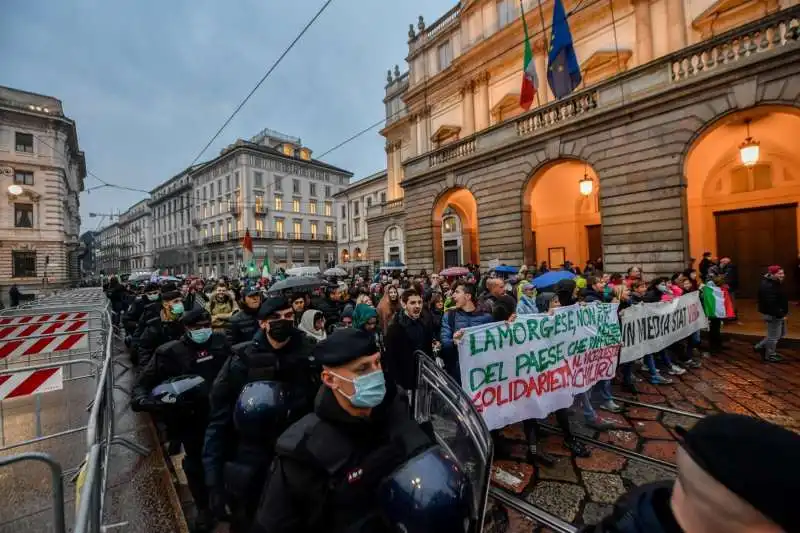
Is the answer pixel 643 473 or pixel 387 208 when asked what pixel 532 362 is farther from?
pixel 387 208

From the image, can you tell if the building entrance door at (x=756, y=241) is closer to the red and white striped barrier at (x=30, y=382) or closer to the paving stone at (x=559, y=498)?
the paving stone at (x=559, y=498)

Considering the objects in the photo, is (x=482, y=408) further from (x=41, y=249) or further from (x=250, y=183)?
(x=250, y=183)

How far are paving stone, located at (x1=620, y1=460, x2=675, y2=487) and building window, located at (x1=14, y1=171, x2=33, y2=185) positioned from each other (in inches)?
1652

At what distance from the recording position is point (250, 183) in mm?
47219

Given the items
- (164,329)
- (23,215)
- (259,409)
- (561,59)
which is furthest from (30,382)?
(23,215)

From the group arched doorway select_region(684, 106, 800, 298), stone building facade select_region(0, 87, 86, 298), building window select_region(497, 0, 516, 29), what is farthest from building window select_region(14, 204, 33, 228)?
arched doorway select_region(684, 106, 800, 298)

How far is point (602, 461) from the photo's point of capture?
142 inches

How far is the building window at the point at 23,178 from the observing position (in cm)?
2805

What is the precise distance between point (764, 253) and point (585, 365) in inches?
502

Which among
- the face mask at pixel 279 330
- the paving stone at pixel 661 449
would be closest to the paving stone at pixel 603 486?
the paving stone at pixel 661 449

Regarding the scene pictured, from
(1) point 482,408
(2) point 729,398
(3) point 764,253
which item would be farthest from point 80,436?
(3) point 764,253

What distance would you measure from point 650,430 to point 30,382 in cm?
705

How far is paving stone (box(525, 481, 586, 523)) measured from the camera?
2906mm

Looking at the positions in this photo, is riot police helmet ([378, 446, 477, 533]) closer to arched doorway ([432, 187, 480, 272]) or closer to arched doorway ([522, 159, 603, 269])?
arched doorway ([432, 187, 480, 272])
